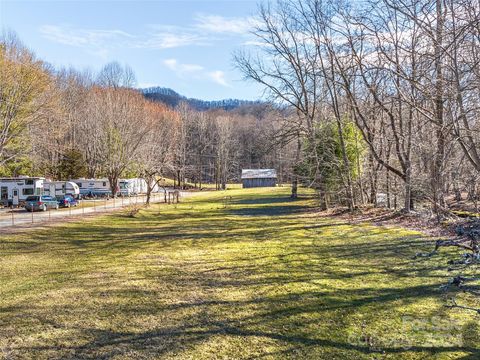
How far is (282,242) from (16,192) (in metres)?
27.0

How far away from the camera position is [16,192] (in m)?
31.7

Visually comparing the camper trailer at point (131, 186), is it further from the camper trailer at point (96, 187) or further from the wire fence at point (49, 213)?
the wire fence at point (49, 213)

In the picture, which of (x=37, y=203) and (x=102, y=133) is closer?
(x=37, y=203)

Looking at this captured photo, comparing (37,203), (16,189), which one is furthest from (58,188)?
(37,203)

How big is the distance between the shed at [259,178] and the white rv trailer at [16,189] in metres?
40.5

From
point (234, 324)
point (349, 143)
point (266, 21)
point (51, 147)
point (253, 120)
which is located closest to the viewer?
point (234, 324)

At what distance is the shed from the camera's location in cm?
6819

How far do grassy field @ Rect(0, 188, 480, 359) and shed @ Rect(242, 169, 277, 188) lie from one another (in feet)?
181

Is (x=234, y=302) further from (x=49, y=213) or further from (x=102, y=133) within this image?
(x=102, y=133)

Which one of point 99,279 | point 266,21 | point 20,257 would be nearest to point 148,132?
point 266,21

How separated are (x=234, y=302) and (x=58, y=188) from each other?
31728 mm

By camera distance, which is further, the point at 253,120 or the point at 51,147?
the point at 253,120

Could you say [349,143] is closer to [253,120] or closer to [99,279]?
[99,279]

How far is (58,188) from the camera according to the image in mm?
34188
